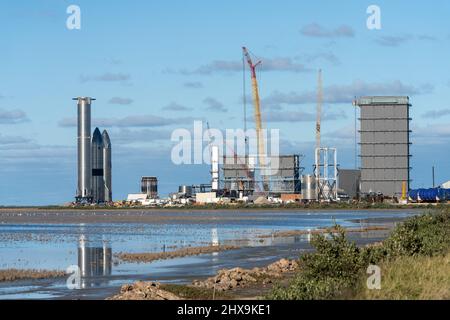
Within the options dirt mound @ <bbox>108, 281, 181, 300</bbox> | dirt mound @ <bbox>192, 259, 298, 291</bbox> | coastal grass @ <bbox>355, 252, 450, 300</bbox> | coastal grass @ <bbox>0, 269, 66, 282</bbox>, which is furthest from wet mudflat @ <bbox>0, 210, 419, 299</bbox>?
coastal grass @ <bbox>355, 252, 450, 300</bbox>

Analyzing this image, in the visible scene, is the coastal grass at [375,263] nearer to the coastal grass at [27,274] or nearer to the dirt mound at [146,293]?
the dirt mound at [146,293]

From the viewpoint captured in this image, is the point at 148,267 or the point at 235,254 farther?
the point at 235,254

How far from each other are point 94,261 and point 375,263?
2870 cm

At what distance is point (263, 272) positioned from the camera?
44.8m

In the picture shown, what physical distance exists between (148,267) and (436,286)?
102ft

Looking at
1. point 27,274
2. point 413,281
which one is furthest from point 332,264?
point 27,274

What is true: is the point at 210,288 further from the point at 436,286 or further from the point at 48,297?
the point at 436,286

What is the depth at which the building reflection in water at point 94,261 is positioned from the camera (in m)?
45.0

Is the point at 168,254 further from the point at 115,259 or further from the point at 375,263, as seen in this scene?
the point at 375,263

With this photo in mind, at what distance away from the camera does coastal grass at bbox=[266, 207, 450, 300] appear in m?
23.7

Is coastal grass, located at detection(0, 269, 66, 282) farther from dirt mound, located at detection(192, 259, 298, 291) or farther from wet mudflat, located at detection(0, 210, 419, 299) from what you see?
dirt mound, located at detection(192, 259, 298, 291)

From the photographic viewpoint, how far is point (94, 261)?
57344 mm
